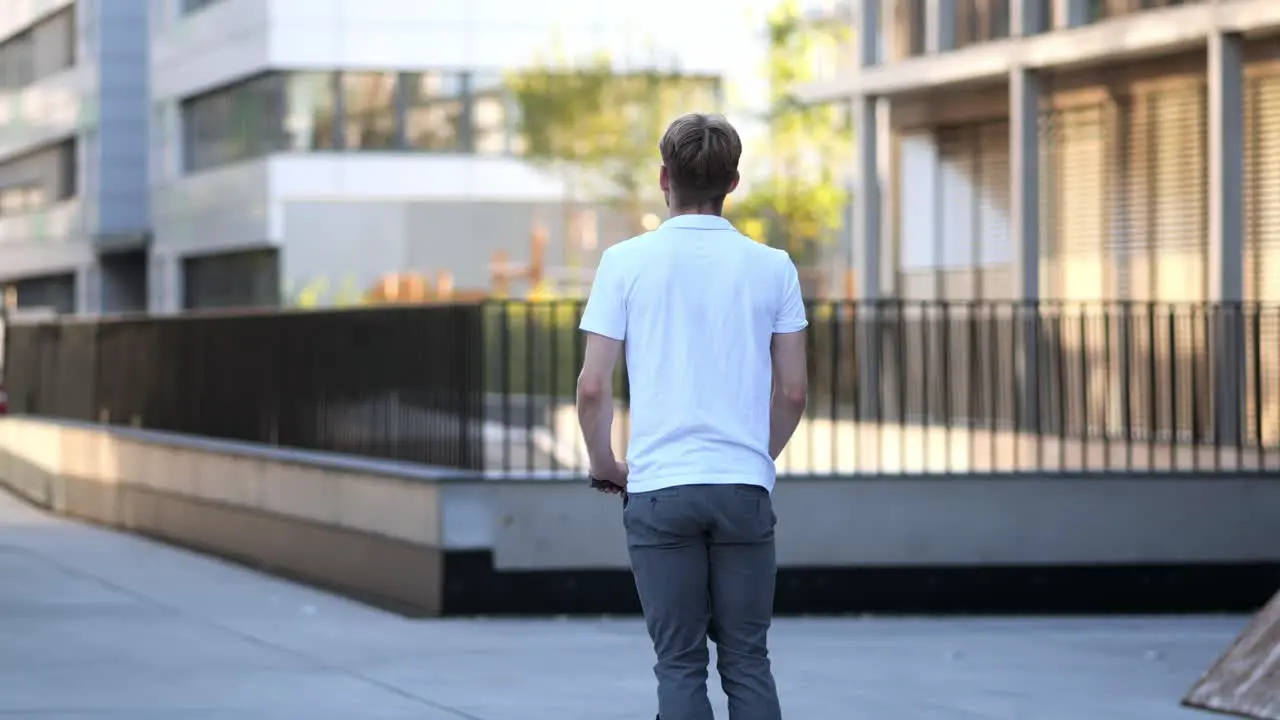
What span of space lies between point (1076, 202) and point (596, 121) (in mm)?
37000

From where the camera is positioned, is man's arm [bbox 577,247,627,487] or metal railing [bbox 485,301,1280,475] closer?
man's arm [bbox 577,247,627,487]

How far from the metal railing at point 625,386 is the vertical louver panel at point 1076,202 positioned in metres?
0.70

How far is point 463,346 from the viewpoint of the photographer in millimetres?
13812

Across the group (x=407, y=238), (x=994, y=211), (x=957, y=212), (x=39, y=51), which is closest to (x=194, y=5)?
(x=407, y=238)

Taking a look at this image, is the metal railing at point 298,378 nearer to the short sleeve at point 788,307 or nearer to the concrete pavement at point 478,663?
the concrete pavement at point 478,663

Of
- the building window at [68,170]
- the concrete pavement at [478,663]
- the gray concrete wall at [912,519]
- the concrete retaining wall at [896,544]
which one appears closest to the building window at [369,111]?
the building window at [68,170]

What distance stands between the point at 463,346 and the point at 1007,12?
9875 mm

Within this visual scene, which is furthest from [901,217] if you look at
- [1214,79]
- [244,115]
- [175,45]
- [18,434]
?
[175,45]

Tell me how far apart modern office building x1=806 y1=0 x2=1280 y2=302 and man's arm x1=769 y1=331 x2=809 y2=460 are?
12.8 meters

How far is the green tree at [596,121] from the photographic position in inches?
2286

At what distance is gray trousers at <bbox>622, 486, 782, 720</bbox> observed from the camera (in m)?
5.64

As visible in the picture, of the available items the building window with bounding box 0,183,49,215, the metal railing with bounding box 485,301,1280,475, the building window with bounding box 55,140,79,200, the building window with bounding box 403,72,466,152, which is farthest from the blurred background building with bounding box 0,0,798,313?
the metal railing with bounding box 485,301,1280,475

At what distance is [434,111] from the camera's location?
200ft

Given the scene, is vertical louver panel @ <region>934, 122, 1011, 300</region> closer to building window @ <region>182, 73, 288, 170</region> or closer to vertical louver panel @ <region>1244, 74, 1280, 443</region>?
vertical louver panel @ <region>1244, 74, 1280, 443</region>
